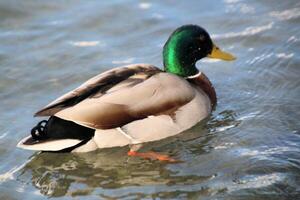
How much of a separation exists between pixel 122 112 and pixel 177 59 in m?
1.05

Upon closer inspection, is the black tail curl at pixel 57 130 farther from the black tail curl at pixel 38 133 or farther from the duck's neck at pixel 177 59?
the duck's neck at pixel 177 59

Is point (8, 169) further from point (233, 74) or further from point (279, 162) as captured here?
point (233, 74)

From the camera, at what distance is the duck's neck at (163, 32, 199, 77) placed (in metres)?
6.85

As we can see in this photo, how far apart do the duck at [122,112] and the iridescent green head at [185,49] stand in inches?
9.6

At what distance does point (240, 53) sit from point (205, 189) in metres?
2.93

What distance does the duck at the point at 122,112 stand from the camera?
597 cm

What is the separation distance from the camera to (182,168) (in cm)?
584

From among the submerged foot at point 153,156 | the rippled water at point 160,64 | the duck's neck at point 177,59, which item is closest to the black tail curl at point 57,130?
the rippled water at point 160,64

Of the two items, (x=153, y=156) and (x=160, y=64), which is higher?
(x=160, y=64)

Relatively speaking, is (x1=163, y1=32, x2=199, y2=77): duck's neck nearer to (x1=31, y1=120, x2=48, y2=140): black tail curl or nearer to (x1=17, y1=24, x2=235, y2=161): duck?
(x1=17, y1=24, x2=235, y2=161): duck

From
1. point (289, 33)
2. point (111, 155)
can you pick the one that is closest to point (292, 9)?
point (289, 33)

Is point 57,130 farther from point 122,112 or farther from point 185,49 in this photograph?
point 185,49

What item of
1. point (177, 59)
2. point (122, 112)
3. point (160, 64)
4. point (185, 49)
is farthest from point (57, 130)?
point (160, 64)

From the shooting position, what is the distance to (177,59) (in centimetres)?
689
